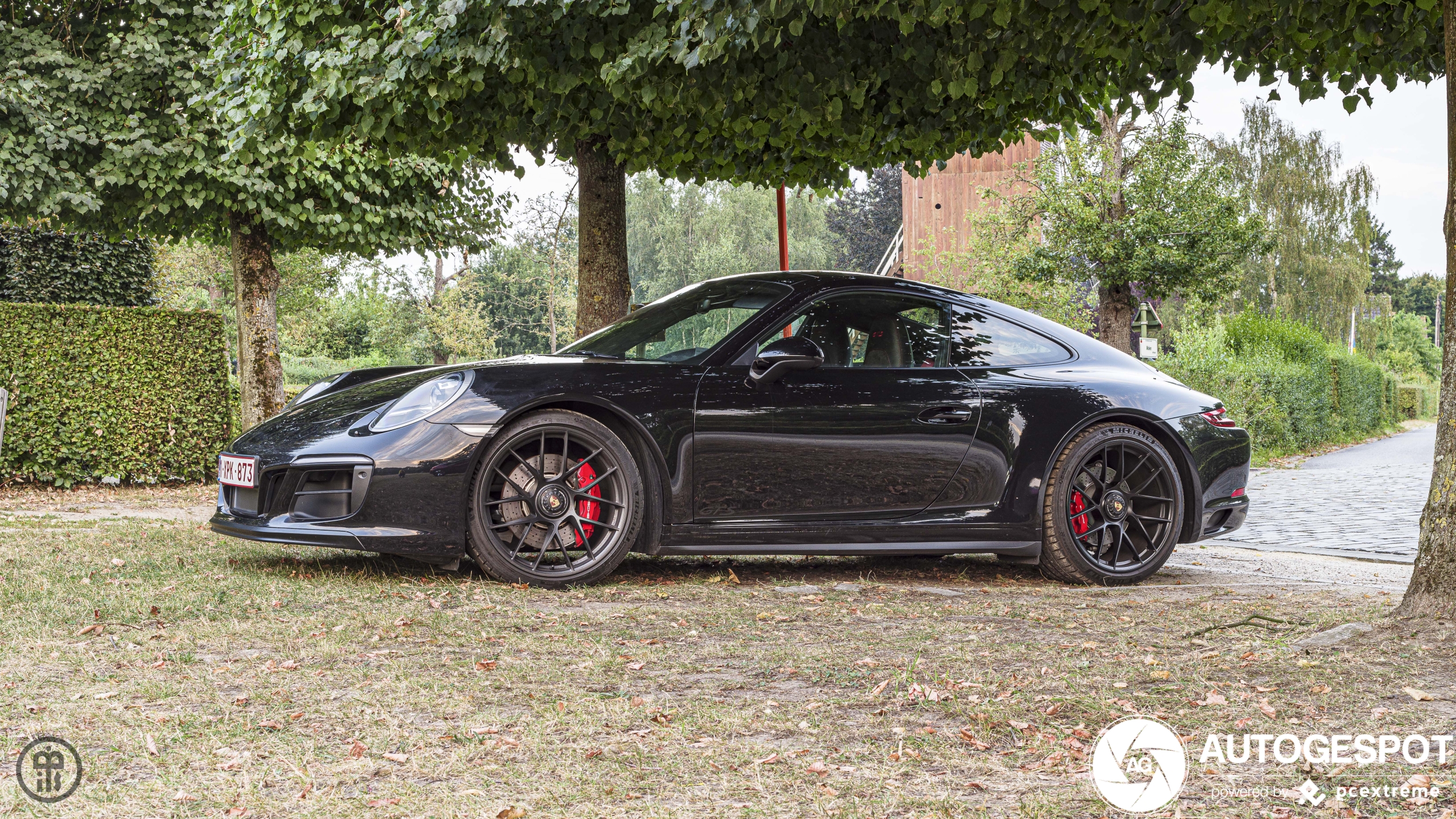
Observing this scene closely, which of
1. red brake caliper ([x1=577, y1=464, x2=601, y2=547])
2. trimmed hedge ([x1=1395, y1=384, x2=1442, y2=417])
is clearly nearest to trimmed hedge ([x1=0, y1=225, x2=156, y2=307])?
red brake caliper ([x1=577, y1=464, x2=601, y2=547])

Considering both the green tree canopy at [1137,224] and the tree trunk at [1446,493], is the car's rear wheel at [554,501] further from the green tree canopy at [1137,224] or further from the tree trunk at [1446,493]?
the green tree canopy at [1137,224]

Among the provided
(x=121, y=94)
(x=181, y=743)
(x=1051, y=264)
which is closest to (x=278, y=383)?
(x=121, y=94)

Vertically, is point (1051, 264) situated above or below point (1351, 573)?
above

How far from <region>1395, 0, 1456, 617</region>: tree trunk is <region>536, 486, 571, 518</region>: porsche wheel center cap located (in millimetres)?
3283

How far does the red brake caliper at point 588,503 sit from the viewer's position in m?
5.23

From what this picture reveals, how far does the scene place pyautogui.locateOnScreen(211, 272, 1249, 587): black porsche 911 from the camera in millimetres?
5031

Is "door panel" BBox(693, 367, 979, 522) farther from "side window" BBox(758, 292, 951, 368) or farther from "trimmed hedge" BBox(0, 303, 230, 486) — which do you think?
"trimmed hedge" BBox(0, 303, 230, 486)

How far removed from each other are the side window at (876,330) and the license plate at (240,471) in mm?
2443

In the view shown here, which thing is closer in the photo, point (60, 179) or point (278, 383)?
point (60, 179)

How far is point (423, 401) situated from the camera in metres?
5.13

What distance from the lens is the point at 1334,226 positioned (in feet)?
138

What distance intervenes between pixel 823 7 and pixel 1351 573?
4.52 m

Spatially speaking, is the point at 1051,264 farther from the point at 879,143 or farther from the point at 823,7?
the point at 823,7

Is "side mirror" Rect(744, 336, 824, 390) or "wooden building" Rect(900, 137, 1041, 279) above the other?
"wooden building" Rect(900, 137, 1041, 279)
